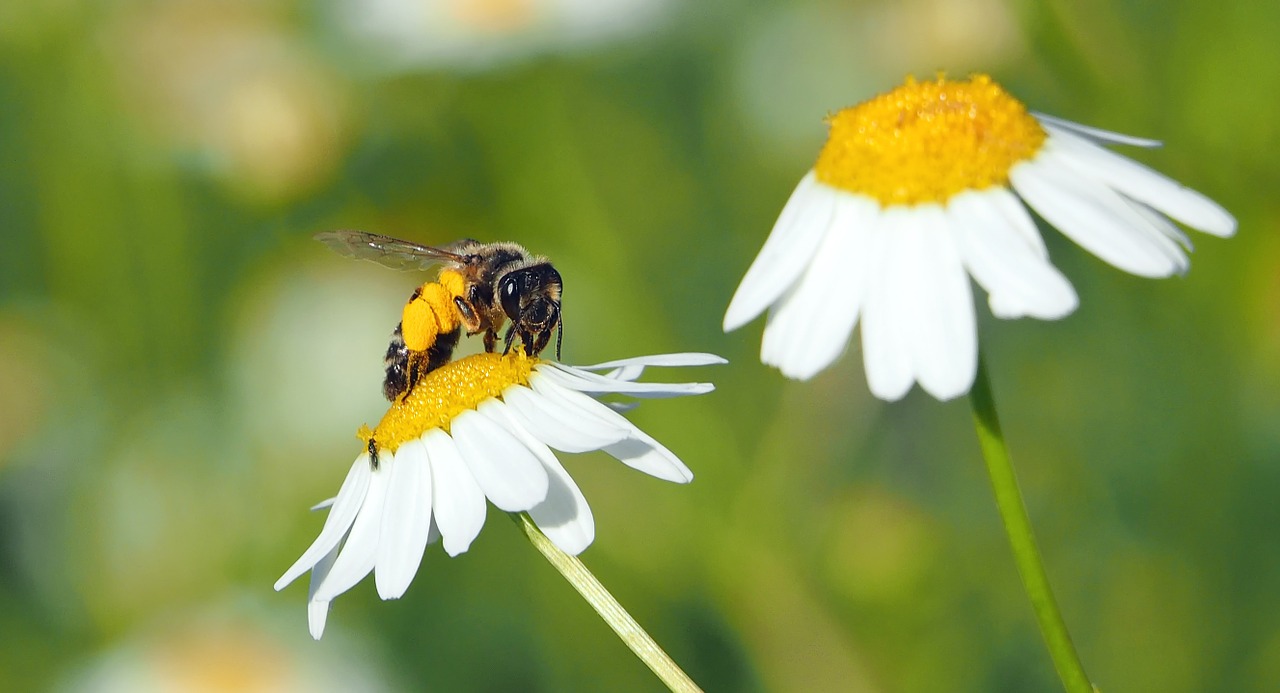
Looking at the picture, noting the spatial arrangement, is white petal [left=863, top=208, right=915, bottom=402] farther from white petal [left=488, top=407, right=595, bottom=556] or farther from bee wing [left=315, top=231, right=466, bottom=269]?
bee wing [left=315, top=231, right=466, bottom=269]

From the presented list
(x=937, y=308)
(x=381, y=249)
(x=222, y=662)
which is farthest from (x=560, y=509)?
(x=222, y=662)

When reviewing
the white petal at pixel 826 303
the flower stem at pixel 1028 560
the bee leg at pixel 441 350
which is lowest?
the bee leg at pixel 441 350

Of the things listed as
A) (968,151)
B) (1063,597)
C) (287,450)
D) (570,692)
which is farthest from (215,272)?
(968,151)

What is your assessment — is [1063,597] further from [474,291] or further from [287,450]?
[287,450]

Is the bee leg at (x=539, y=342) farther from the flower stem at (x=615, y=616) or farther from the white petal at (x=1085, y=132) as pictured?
the white petal at (x=1085, y=132)

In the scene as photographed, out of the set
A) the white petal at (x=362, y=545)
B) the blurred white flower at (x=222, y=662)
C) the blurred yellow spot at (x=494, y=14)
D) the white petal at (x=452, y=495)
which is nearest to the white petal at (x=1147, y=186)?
the white petal at (x=452, y=495)

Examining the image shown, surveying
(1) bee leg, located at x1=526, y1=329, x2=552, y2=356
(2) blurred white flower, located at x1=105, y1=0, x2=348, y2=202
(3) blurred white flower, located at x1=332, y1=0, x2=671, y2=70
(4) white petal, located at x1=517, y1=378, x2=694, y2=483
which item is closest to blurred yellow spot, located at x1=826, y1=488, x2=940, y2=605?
(1) bee leg, located at x1=526, y1=329, x2=552, y2=356

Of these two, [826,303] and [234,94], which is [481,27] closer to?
[234,94]
